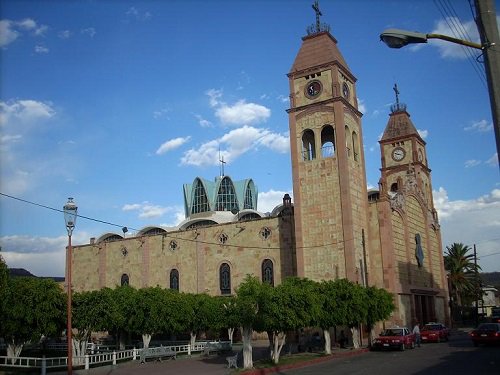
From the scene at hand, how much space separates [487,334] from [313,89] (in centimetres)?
2166

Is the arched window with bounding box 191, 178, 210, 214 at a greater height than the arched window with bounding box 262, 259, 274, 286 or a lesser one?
greater

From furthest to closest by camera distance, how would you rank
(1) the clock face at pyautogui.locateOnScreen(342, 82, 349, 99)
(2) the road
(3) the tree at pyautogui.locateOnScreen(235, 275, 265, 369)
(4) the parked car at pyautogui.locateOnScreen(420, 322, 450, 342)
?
(1) the clock face at pyautogui.locateOnScreen(342, 82, 349, 99), (4) the parked car at pyautogui.locateOnScreen(420, 322, 450, 342), (3) the tree at pyautogui.locateOnScreen(235, 275, 265, 369), (2) the road

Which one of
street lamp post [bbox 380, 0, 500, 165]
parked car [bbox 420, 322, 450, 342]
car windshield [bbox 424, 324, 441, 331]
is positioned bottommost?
parked car [bbox 420, 322, 450, 342]

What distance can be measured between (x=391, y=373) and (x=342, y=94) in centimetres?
2629

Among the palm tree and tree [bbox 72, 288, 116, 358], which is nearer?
tree [bbox 72, 288, 116, 358]

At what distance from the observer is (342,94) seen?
40406 millimetres

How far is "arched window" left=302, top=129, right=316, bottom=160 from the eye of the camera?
1625 inches

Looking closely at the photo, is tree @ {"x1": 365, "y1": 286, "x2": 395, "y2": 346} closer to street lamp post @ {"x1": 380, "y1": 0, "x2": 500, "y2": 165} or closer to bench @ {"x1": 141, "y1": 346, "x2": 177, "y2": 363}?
bench @ {"x1": 141, "y1": 346, "x2": 177, "y2": 363}

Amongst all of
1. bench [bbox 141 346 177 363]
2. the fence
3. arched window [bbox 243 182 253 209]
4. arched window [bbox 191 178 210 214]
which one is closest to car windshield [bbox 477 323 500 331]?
the fence

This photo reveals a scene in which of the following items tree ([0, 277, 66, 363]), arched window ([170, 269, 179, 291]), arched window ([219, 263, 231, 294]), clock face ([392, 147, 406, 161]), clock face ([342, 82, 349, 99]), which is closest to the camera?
tree ([0, 277, 66, 363])

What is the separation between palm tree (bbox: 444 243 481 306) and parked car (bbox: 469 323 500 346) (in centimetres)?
3642

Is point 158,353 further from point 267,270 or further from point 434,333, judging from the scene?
point 434,333

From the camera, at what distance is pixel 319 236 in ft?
126

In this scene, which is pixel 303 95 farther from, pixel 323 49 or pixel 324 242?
pixel 324 242
